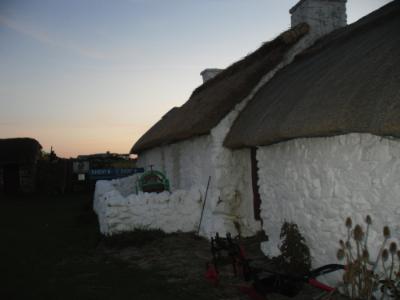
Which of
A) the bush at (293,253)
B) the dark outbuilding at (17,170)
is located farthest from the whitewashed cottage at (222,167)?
the dark outbuilding at (17,170)

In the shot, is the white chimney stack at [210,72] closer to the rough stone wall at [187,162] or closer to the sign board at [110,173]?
the rough stone wall at [187,162]

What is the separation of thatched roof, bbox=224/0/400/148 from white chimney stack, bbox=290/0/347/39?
3.96ft

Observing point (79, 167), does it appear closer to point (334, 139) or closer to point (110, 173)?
point (110, 173)

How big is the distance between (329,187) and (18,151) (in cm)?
2160

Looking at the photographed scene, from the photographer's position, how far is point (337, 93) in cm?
502

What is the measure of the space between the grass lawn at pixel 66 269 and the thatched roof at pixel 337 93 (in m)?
2.62

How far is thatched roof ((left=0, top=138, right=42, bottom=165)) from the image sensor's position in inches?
894

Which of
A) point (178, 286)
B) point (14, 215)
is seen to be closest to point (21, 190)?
point (14, 215)

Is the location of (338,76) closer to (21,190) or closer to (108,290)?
(108,290)

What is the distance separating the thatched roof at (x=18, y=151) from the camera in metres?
22.7

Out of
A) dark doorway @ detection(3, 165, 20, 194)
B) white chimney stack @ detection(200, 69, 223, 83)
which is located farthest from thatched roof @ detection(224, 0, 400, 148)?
dark doorway @ detection(3, 165, 20, 194)

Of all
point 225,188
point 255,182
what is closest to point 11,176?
point 225,188

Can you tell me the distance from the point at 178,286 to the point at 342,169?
2701mm

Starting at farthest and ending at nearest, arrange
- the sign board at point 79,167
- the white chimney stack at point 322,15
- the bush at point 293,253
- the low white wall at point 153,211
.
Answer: the sign board at point 79,167 < the white chimney stack at point 322,15 < the low white wall at point 153,211 < the bush at point 293,253
